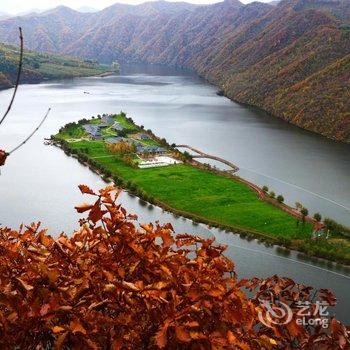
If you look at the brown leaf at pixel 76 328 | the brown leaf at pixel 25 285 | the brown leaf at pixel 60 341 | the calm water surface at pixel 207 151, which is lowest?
the calm water surface at pixel 207 151

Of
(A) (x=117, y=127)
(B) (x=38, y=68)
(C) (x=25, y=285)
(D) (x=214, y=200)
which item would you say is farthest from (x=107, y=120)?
(B) (x=38, y=68)

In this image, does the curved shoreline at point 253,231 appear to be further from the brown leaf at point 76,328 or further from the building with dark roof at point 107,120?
the building with dark roof at point 107,120

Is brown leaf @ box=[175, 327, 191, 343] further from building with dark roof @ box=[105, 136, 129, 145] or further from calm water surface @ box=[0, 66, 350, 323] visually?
building with dark roof @ box=[105, 136, 129, 145]

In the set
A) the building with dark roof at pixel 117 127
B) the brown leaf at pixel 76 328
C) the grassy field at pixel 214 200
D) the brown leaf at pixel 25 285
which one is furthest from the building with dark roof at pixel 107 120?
the brown leaf at pixel 76 328

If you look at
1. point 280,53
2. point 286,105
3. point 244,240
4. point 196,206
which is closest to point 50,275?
point 244,240

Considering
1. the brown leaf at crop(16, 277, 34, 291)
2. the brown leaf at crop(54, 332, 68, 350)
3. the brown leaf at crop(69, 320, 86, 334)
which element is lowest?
the brown leaf at crop(54, 332, 68, 350)

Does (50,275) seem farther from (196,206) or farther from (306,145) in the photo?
(306,145)

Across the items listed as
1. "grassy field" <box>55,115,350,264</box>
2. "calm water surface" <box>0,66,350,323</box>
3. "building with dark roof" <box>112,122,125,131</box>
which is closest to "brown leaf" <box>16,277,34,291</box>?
"calm water surface" <box>0,66,350,323</box>
